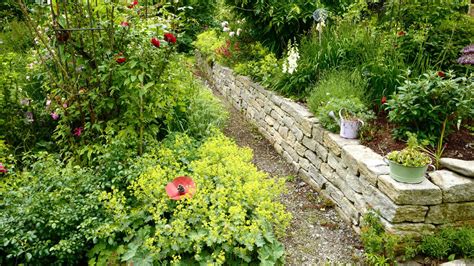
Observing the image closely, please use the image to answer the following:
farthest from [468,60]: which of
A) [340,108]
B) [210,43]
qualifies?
[210,43]

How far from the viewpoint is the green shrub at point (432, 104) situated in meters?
2.99

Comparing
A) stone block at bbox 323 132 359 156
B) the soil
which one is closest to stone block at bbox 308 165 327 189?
stone block at bbox 323 132 359 156

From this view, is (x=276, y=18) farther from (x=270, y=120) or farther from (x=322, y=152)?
(x=322, y=152)

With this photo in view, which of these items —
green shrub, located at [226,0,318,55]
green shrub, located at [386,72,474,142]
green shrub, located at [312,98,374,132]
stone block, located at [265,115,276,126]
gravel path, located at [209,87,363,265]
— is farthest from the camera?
green shrub, located at [226,0,318,55]

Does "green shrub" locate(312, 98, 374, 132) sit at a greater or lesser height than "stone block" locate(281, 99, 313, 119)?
greater

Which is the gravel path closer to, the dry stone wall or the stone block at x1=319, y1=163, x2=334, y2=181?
the dry stone wall

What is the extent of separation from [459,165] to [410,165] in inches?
18.1

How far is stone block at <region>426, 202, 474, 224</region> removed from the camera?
2.67m

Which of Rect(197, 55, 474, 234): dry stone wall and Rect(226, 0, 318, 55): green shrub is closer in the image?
Rect(197, 55, 474, 234): dry stone wall

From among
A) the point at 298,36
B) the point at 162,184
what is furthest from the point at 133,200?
the point at 298,36

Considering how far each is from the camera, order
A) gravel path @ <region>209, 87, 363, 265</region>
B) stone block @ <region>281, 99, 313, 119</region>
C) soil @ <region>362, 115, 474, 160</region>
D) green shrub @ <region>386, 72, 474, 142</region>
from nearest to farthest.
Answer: gravel path @ <region>209, 87, 363, 265</region> < green shrub @ <region>386, 72, 474, 142</region> < soil @ <region>362, 115, 474, 160</region> < stone block @ <region>281, 99, 313, 119</region>

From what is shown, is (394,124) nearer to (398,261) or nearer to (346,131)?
(346,131)

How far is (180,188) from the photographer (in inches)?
106

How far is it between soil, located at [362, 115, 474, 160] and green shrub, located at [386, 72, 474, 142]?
13cm
